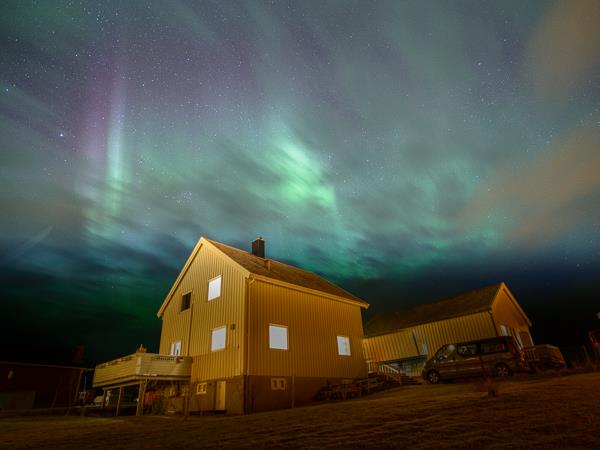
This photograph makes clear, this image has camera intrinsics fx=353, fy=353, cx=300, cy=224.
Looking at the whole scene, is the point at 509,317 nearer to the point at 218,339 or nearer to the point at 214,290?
the point at 218,339

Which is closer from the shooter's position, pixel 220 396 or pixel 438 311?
pixel 220 396

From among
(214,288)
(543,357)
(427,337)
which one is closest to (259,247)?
(214,288)

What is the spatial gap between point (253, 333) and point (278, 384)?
2778 millimetres

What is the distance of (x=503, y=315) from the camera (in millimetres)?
25781

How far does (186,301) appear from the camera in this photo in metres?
22.2

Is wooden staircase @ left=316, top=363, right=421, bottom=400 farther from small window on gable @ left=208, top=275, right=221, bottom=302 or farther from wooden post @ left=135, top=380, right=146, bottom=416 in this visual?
wooden post @ left=135, top=380, right=146, bottom=416

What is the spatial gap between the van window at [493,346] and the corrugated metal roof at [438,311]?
24.1ft

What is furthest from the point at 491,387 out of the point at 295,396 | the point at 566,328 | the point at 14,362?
the point at 566,328

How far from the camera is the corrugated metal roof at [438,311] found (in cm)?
2419

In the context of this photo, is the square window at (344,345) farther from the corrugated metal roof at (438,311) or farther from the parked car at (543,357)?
the parked car at (543,357)

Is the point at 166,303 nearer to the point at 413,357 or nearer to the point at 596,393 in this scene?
the point at 413,357

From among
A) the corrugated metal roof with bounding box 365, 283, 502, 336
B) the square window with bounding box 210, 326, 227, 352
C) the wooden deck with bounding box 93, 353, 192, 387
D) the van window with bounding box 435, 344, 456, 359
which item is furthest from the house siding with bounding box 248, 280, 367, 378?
the van window with bounding box 435, 344, 456, 359

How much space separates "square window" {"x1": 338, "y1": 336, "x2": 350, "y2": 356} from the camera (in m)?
21.7

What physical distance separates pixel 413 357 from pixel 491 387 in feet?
57.9
